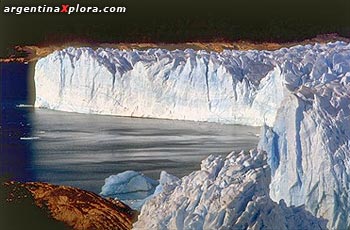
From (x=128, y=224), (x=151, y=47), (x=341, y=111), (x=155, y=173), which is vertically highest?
(x=151, y=47)

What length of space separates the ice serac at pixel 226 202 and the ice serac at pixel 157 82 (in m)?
0.50

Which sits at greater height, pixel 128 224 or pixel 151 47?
pixel 151 47

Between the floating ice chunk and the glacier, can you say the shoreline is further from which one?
the floating ice chunk

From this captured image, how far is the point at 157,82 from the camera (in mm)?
5062

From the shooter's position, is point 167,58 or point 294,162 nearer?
point 294,162

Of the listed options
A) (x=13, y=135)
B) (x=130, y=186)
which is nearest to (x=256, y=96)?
(x=130, y=186)

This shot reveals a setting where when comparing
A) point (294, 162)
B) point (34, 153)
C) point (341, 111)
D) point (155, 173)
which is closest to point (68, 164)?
point (34, 153)

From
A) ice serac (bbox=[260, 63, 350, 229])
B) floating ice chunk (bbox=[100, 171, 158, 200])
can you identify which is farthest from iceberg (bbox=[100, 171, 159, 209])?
ice serac (bbox=[260, 63, 350, 229])

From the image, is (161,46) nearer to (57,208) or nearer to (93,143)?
(93,143)

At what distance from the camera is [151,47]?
500cm

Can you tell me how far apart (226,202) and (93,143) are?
3.24 feet

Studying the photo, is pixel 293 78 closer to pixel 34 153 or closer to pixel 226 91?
pixel 226 91

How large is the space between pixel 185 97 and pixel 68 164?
84 centimetres

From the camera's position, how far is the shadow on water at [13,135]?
16.3 feet
